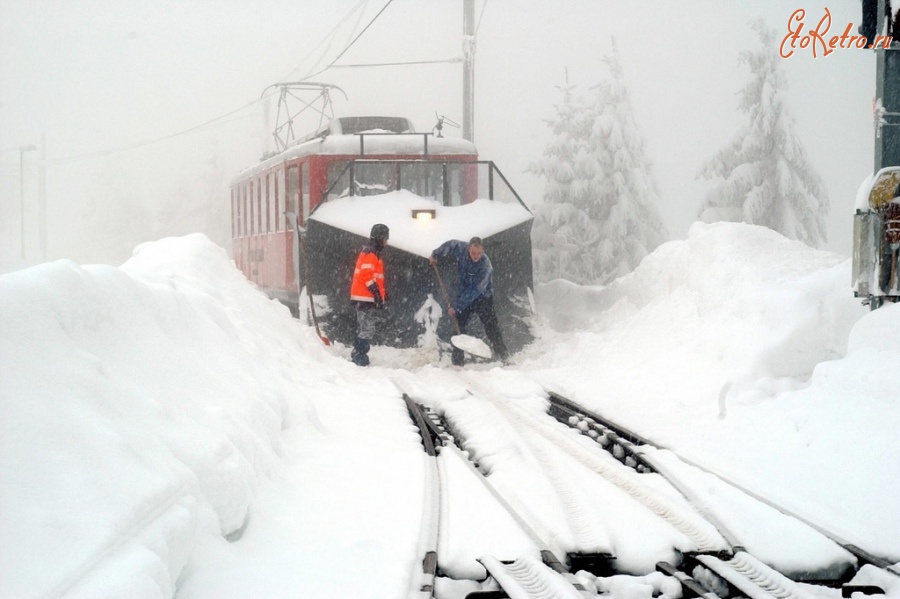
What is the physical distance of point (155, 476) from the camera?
127 inches

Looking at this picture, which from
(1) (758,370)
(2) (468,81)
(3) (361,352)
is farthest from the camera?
(2) (468,81)

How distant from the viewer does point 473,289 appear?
1215 centimetres

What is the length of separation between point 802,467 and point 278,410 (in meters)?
3.57

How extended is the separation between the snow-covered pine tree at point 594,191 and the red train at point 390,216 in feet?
46.8

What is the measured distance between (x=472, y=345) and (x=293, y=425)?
5853 millimetres

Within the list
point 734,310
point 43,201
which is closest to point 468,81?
point 734,310

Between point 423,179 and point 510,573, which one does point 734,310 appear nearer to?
point 423,179

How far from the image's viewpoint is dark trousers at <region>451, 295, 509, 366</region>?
40.3 ft

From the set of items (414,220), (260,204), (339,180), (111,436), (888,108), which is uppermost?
(888,108)

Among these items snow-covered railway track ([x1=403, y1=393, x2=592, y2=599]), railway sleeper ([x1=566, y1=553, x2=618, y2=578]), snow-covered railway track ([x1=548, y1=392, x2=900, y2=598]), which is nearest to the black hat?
snow-covered railway track ([x1=548, y1=392, x2=900, y2=598])

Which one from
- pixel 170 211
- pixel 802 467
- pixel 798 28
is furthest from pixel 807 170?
pixel 170 211

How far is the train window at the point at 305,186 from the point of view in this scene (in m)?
14.5

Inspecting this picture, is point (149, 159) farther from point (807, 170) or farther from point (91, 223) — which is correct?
point (807, 170)

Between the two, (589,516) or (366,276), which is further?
(366,276)
